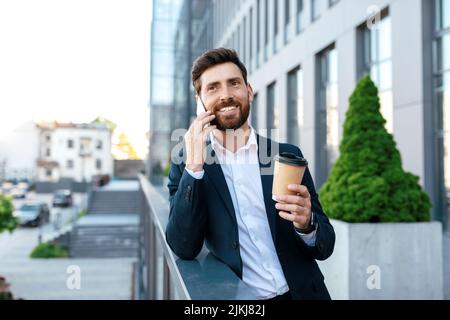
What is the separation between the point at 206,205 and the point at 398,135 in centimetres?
846

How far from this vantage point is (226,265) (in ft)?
5.31

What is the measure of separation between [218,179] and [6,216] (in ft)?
42.6

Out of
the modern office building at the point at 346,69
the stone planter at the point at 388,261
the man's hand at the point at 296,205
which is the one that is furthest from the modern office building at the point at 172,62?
the man's hand at the point at 296,205

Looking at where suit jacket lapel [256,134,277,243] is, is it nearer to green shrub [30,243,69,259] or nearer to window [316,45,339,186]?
window [316,45,339,186]

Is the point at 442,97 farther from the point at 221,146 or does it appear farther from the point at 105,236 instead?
the point at 105,236

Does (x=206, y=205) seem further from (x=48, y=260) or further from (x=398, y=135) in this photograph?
(x=48, y=260)

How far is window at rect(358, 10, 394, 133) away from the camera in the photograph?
33.0ft

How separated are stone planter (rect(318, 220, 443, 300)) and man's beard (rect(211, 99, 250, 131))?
8.95ft

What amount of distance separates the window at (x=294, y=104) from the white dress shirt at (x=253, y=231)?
14.3m

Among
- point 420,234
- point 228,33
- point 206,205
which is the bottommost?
point 420,234

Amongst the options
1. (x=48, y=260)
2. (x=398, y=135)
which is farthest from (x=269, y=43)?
(x=48, y=260)

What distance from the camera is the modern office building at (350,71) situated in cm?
849

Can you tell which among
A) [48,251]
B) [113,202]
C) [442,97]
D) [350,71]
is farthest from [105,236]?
[442,97]

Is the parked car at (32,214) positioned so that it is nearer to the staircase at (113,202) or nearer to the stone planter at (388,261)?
the staircase at (113,202)
